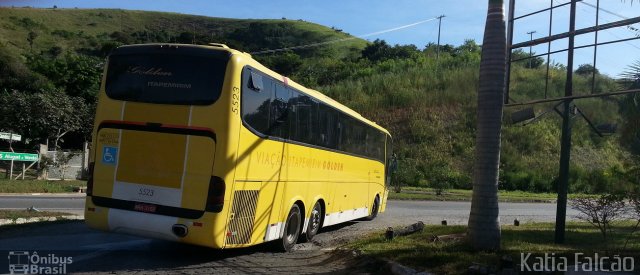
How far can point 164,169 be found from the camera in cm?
832

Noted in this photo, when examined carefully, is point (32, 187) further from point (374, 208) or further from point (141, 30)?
point (141, 30)

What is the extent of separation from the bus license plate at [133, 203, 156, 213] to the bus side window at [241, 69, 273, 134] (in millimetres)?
1930

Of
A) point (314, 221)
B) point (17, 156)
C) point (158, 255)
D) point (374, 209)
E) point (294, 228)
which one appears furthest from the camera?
point (17, 156)

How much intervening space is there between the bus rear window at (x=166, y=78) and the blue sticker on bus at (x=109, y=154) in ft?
2.70

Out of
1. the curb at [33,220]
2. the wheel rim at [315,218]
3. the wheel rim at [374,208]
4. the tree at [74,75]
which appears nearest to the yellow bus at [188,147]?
the wheel rim at [315,218]

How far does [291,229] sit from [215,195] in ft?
10.1

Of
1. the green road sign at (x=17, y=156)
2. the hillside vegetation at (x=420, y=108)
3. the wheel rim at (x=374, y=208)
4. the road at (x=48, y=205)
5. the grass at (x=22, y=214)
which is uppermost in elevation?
the hillside vegetation at (x=420, y=108)

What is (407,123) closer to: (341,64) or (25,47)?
(341,64)

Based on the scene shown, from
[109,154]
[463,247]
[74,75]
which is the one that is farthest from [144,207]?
[74,75]

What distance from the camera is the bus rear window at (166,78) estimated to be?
838 cm

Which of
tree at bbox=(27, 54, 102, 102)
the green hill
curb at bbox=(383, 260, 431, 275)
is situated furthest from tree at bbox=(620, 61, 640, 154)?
the green hill

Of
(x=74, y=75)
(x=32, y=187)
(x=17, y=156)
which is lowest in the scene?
(x=32, y=187)

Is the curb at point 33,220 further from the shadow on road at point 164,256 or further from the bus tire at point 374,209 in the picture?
the bus tire at point 374,209

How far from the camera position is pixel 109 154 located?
869 centimetres
